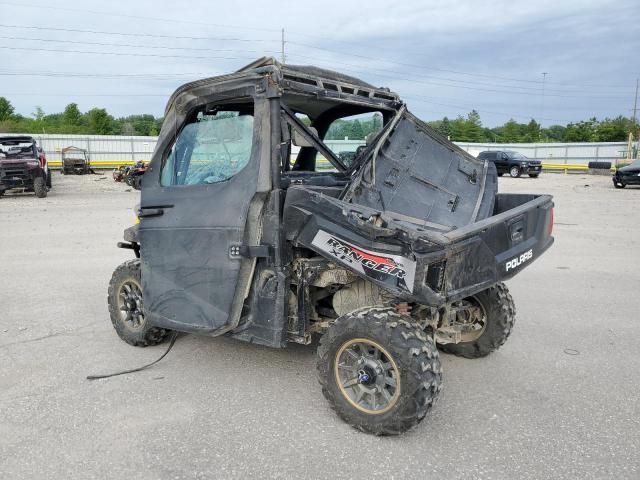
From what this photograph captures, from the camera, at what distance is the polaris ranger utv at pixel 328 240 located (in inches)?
129

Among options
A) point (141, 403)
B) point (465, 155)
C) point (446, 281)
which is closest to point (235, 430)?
point (141, 403)

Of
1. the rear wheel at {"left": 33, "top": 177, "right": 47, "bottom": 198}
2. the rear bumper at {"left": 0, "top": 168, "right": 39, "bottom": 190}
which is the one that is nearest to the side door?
the rear bumper at {"left": 0, "top": 168, "right": 39, "bottom": 190}

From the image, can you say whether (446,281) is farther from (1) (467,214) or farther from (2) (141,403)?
(2) (141,403)

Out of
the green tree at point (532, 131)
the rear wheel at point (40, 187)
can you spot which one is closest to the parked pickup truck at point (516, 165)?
the rear wheel at point (40, 187)

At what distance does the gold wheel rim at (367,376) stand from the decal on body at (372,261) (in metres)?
0.41

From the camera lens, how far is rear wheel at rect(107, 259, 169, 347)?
4840mm

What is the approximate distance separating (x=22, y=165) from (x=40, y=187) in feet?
3.19

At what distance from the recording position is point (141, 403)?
12.6 ft

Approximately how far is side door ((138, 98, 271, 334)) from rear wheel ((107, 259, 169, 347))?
1.46ft

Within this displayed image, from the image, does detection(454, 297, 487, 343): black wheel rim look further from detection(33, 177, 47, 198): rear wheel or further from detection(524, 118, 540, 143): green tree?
detection(524, 118, 540, 143): green tree

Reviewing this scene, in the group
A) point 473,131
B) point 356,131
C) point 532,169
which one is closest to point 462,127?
point 473,131

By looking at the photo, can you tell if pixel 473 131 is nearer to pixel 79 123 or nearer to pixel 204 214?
pixel 79 123

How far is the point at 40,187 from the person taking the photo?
19.4 m

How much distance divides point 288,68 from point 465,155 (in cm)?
178
